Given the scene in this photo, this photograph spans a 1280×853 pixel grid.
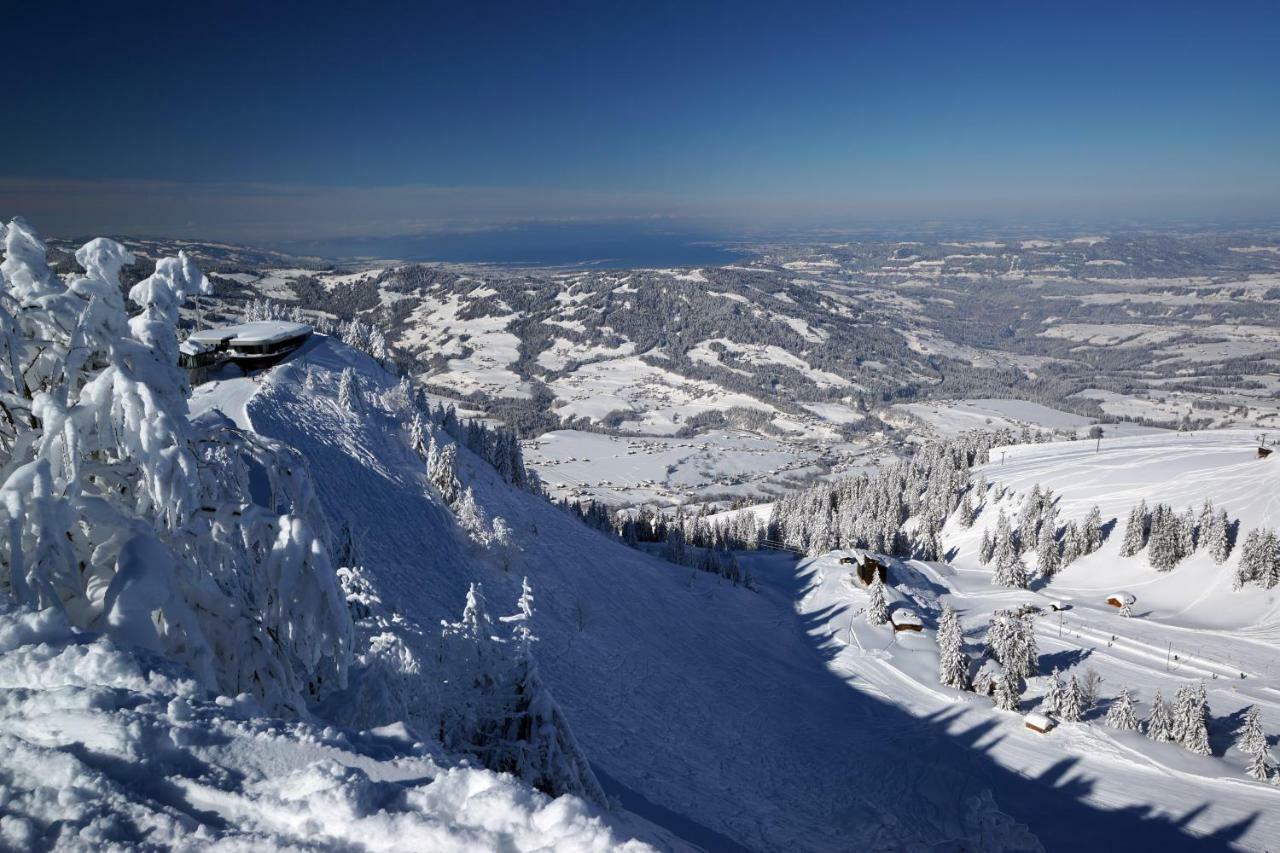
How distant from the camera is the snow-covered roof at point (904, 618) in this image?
4425cm

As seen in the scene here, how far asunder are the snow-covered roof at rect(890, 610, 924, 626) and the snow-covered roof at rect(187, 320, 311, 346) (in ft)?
160

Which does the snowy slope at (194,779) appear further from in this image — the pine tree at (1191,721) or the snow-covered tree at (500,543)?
the pine tree at (1191,721)

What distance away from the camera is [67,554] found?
456cm

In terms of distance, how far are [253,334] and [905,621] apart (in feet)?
167

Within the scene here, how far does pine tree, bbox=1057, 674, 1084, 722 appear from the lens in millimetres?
31562

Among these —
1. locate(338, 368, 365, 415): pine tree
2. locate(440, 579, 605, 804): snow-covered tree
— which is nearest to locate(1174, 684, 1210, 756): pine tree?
locate(440, 579, 605, 804): snow-covered tree

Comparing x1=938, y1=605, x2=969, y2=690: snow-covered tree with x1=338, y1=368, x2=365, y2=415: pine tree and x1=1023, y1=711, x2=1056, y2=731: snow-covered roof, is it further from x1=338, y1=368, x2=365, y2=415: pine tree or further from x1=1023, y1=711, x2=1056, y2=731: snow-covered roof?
x1=338, y1=368, x2=365, y2=415: pine tree

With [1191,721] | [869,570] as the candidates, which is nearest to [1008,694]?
[1191,721]

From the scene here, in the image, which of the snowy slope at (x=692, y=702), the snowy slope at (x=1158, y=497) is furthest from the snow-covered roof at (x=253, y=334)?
the snowy slope at (x=1158, y=497)

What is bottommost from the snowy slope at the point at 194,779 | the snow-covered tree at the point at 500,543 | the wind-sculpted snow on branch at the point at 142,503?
the snow-covered tree at the point at 500,543

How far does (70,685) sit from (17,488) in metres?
1.43

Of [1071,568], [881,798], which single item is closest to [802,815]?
[881,798]

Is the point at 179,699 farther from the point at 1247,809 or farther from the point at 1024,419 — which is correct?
the point at 1024,419

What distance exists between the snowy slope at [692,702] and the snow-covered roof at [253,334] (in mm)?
2435
